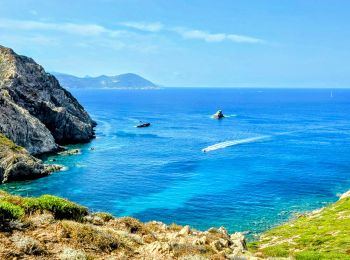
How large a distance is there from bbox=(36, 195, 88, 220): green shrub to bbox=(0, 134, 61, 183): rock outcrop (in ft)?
236

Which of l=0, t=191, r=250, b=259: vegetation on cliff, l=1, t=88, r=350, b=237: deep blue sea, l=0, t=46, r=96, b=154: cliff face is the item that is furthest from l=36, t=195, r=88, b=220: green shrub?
l=0, t=46, r=96, b=154: cliff face

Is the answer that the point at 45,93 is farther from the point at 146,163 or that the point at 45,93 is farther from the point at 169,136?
the point at 146,163

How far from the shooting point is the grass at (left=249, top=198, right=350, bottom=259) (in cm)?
3998

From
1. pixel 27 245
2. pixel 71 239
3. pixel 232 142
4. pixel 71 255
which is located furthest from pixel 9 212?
pixel 232 142

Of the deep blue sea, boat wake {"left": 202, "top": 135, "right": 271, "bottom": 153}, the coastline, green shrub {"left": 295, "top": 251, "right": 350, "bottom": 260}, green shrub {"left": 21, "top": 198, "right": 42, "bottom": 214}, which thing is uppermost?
green shrub {"left": 21, "top": 198, "right": 42, "bottom": 214}

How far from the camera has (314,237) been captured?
5066 cm

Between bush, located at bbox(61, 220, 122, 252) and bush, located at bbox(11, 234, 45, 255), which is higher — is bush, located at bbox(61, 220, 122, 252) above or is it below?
below

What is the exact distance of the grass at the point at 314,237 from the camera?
131 ft

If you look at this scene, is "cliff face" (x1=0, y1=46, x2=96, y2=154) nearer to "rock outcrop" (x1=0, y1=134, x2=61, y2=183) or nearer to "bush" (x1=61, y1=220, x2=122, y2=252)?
"rock outcrop" (x1=0, y1=134, x2=61, y2=183)

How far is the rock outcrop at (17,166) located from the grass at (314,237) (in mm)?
59514

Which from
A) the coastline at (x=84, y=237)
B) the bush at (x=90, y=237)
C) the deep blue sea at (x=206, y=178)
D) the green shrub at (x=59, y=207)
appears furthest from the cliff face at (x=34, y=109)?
the bush at (x=90, y=237)

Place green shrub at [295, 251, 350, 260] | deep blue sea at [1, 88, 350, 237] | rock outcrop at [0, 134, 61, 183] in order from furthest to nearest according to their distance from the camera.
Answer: rock outcrop at [0, 134, 61, 183]
deep blue sea at [1, 88, 350, 237]
green shrub at [295, 251, 350, 260]

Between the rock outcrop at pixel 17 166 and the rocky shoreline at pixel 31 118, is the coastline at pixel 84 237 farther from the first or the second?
the rocky shoreline at pixel 31 118

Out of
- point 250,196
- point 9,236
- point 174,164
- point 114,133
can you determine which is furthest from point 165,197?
point 114,133
